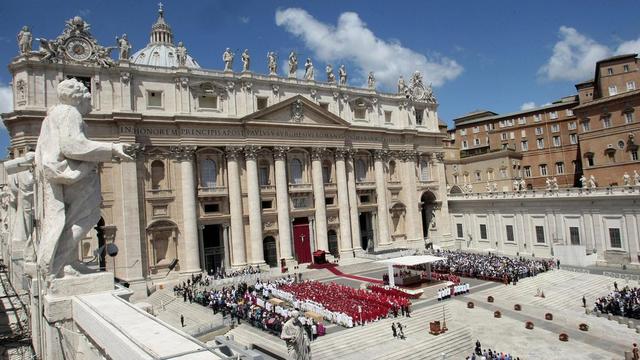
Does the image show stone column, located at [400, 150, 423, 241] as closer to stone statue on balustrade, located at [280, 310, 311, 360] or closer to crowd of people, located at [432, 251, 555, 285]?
crowd of people, located at [432, 251, 555, 285]

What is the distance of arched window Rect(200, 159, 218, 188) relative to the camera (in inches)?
1641

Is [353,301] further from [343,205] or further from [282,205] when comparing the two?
[343,205]

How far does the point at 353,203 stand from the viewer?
49531 millimetres

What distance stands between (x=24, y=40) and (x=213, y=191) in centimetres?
1848

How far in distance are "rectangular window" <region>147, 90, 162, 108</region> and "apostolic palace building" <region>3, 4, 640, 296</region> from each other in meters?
0.17

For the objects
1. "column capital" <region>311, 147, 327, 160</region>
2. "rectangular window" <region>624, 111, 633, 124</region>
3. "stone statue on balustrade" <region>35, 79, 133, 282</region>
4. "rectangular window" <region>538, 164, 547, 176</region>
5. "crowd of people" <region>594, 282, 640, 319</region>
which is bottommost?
"crowd of people" <region>594, 282, 640, 319</region>

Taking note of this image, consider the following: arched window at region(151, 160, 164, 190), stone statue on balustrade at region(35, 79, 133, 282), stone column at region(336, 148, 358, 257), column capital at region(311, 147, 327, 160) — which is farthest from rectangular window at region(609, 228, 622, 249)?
stone statue on balustrade at region(35, 79, 133, 282)

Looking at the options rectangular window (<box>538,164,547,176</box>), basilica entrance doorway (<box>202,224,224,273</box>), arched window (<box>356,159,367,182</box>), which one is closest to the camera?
basilica entrance doorway (<box>202,224,224,273</box>)

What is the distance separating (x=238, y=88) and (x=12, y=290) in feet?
107

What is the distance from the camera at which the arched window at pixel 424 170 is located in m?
57.7

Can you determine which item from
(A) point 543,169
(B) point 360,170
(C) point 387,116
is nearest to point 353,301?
(B) point 360,170

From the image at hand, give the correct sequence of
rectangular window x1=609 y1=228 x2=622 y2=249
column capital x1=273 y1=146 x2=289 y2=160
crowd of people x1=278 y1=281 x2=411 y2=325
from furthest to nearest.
Result: column capital x1=273 y1=146 x2=289 y2=160 < rectangular window x1=609 y1=228 x2=622 y2=249 < crowd of people x1=278 y1=281 x2=411 y2=325

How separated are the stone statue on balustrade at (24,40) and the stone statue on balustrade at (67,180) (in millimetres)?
33770

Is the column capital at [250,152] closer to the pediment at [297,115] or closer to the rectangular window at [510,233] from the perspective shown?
the pediment at [297,115]
